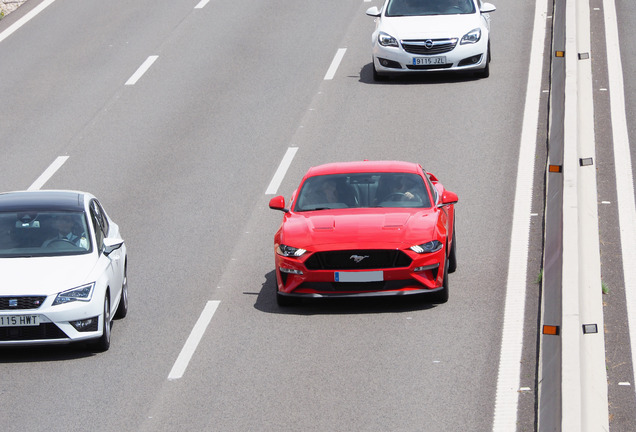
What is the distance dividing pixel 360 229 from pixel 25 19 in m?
19.1

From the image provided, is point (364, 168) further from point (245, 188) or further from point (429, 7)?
point (429, 7)

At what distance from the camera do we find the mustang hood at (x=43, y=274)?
37.4 ft

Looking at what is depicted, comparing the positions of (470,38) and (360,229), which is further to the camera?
(470,38)

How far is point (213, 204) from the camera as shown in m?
17.7

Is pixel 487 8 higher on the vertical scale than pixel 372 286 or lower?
lower

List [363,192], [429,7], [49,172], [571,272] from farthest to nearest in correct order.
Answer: [429,7], [49,172], [363,192], [571,272]

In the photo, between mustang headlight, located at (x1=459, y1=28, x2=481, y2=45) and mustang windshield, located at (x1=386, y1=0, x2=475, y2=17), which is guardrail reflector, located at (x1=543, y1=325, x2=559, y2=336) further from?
mustang windshield, located at (x1=386, y1=0, x2=475, y2=17)

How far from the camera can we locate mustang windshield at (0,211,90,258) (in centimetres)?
1225

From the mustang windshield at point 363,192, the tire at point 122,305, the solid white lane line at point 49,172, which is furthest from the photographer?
the solid white lane line at point 49,172

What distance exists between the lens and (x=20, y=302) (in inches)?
447

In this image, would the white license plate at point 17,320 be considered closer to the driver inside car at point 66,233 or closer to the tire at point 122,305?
the driver inside car at point 66,233

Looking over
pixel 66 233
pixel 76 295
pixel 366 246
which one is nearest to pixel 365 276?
pixel 366 246

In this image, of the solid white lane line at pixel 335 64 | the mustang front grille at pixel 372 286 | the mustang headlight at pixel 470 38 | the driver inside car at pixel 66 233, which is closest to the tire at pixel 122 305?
the driver inside car at pixel 66 233

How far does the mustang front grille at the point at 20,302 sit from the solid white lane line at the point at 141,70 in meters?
13.5
